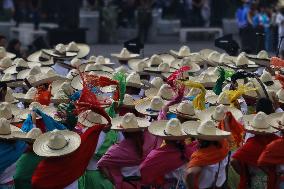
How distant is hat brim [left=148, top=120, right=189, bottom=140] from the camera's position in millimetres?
10656

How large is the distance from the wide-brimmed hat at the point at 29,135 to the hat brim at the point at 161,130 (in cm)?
124

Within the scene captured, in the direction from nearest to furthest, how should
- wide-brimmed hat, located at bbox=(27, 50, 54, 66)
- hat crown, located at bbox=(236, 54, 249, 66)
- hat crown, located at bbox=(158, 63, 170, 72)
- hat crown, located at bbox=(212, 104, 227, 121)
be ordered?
hat crown, located at bbox=(212, 104, 227, 121)
hat crown, located at bbox=(236, 54, 249, 66)
hat crown, located at bbox=(158, 63, 170, 72)
wide-brimmed hat, located at bbox=(27, 50, 54, 66)

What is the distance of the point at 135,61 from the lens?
53.4ft

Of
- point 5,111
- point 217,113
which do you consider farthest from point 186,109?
point 5,111

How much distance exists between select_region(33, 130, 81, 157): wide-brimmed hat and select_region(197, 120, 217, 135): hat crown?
4.27 ft

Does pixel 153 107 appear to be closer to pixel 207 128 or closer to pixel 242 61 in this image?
pixel 207 128

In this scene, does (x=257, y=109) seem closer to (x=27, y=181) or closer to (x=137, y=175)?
(x=137, y=175)

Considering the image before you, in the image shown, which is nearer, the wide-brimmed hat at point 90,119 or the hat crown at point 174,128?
the hat crown at point 174,128

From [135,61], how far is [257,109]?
4839mm

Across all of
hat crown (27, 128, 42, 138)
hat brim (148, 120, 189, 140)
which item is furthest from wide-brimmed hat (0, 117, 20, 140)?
hat brim (148, 120, 189, 140)

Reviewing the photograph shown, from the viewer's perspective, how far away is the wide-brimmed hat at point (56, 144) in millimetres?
10352

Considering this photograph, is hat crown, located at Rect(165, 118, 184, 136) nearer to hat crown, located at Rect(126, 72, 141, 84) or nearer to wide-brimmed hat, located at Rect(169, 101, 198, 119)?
wide-brimmed hat, located at Rect(169, 101, 198, 119)

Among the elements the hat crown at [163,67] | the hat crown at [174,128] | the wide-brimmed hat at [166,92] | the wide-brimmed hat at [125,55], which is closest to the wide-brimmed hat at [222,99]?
the wide-brimmed hat at [166,92]

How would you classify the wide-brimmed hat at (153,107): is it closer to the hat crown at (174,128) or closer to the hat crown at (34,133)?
the hat crown at (174,128)
